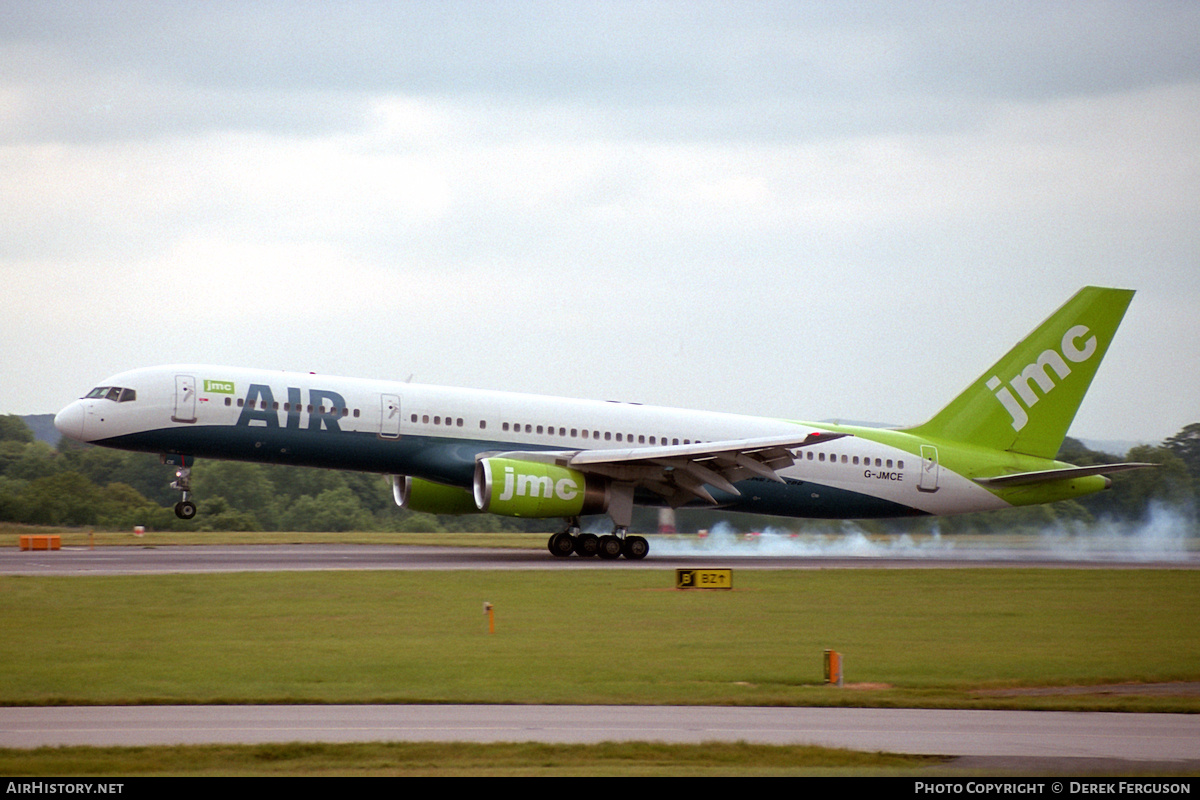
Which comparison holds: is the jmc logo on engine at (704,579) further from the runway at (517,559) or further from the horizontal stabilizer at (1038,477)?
the horizontal stabilizer at (1038,477)

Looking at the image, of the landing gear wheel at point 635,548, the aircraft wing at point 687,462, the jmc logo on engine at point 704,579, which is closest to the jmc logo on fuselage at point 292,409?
the aircraft wing at point 687,462

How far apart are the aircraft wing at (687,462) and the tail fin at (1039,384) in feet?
23.1

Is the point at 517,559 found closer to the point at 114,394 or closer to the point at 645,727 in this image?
the point at 114,394

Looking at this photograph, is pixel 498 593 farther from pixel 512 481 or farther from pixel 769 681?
pixel 769 681

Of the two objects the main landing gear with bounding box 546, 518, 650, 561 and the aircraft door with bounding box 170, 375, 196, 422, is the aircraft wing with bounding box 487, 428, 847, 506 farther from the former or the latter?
the aircraft door with bounding box 170, 375, 196, 422

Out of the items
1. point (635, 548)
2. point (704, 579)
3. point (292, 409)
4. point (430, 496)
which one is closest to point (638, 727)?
point (704, 579)

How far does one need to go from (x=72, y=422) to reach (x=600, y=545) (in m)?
15.6

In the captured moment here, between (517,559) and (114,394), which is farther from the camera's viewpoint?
(517,559)

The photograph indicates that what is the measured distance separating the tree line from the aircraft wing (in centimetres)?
416

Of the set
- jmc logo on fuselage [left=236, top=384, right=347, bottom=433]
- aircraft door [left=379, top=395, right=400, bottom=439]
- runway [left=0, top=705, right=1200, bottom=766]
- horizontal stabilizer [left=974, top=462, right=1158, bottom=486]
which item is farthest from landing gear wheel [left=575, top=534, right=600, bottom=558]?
runway [left=0, top=705, right=1200, bottom=766]

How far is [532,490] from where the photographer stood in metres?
37.6

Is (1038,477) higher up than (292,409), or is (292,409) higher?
(292,409)

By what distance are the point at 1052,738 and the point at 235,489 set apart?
6365 cm
